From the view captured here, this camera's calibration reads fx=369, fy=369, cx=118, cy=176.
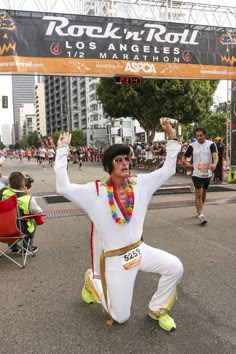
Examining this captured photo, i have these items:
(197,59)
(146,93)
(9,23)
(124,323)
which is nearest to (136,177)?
(124,323)

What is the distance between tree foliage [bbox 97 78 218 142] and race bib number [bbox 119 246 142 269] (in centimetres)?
2567

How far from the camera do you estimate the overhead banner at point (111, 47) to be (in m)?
9.96

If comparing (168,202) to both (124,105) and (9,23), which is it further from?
(124,105)

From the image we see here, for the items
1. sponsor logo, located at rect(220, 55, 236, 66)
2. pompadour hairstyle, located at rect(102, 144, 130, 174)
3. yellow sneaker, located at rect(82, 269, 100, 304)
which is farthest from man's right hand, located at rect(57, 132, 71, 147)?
sponsor logo, located at rect(220, 55, 236, 66)

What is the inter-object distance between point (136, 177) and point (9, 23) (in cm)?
832

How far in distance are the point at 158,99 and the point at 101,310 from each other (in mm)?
25864

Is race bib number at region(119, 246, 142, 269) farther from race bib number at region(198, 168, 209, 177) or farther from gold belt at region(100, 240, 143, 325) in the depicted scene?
race bib number at region(198, 168, 209, 177)

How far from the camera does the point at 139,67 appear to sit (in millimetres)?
10797

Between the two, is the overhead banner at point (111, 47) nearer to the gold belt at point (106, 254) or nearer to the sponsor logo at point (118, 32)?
the sponsor logo at point (118, 32)

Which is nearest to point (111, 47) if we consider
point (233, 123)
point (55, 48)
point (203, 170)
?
point (55, 48)

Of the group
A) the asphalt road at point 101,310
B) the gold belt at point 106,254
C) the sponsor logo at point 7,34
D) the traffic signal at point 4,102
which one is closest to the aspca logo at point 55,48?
the sponsor logo at point 7,34

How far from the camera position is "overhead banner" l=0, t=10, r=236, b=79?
996cm

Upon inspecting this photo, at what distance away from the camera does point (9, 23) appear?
9914 millimetres

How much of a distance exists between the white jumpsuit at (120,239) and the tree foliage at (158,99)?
2553 cm
